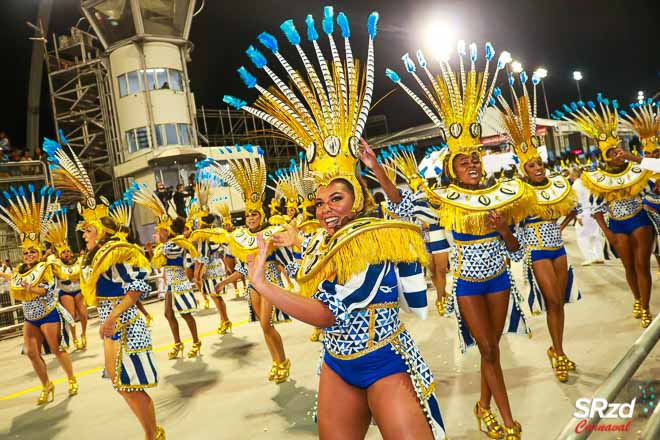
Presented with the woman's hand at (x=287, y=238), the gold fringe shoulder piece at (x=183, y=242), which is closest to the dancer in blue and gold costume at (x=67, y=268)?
the gold fringe shoulder piece at (x=183, y=242)

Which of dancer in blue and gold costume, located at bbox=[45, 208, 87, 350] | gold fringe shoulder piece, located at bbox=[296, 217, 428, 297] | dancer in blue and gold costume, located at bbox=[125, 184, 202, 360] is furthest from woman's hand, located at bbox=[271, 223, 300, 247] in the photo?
dancer in blue and gold costume, located at bbox=[45, 208, 87, 350]

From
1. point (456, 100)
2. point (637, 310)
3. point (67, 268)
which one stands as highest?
point (456, 100)

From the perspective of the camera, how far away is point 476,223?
11.9ft

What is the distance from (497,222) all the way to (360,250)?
168 cm

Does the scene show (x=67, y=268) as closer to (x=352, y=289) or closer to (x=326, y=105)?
(x=326, y=105)

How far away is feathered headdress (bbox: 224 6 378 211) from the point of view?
2.55 m

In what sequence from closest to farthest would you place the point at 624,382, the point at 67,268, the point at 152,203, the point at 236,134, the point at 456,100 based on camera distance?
the point at 624,382, the point at 456,100, the point at 67,268, the point at 152,203, the point at 236,134

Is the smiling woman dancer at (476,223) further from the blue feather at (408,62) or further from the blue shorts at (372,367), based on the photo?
the blue shorts at (372,367)

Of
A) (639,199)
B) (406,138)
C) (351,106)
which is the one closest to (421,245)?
(351,106)

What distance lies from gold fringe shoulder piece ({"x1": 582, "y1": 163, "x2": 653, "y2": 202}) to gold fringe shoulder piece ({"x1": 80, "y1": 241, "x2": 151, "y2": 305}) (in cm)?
495

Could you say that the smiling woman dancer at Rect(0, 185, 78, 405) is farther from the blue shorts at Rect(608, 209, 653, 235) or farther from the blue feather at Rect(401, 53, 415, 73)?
the blue shorts at Rect(608, 209, 653, 235)

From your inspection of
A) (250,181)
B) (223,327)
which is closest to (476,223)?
(250,181)

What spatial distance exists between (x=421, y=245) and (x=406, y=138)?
56.5 feet

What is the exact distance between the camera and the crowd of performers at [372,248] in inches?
92.7
